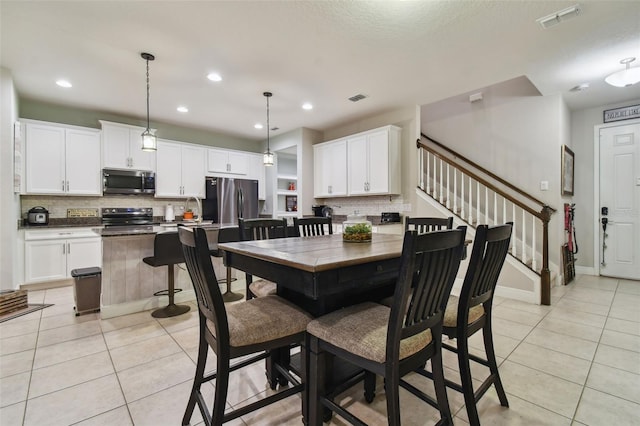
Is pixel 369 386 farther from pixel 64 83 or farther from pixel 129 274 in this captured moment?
pixel 64 83

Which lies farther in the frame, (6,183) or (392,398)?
(6,183)

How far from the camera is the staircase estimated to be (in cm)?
340

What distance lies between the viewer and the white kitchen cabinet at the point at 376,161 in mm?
4543

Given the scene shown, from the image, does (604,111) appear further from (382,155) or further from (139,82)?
(139,82)

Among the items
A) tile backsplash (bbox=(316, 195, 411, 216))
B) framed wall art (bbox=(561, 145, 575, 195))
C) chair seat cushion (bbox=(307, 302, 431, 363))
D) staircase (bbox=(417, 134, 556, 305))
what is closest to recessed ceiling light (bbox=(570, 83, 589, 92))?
framed wall art (bbox=(561, 145, 575, 195))

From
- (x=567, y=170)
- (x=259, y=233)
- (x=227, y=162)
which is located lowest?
(x=259, y=233)

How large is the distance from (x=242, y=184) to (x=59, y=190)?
2897 millimetres

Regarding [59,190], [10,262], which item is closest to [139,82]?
[59,190]


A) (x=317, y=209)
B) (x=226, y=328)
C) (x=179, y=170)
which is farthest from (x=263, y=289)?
(x=179, y=170)

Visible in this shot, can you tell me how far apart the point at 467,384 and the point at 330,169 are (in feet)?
14.5

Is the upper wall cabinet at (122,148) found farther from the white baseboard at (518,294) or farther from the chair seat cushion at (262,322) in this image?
the white baseboard at (518,294)

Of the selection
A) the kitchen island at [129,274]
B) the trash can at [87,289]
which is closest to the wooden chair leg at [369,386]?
the kitchen island at [129,274]

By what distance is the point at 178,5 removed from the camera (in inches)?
89.5

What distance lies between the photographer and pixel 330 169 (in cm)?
548
